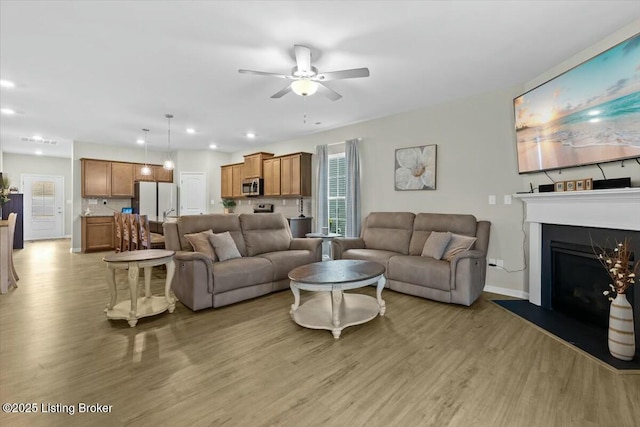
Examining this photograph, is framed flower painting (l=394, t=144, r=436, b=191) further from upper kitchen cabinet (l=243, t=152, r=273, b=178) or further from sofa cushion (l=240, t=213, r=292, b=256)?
upper kitchen cabinet (l=243, t=152, r=273, b=178)

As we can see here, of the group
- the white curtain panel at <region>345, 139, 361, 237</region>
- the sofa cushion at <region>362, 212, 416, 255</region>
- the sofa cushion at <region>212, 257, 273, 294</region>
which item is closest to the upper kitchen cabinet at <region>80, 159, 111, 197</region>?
the sofa cushion at <region>212, 257, 273, 294</region>

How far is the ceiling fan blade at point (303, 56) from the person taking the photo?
2807 mm

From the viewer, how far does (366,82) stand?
3801mm

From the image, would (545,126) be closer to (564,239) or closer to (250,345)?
(564,239)

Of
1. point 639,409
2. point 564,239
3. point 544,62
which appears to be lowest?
point 639,409

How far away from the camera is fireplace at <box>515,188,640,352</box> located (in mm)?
2508

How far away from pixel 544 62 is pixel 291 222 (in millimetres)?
4746

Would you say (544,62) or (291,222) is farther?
(291,222)

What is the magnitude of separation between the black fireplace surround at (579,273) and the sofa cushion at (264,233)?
11.3 feet

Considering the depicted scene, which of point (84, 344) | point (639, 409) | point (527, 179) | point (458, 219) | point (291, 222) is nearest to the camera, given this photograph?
point (639, 409)

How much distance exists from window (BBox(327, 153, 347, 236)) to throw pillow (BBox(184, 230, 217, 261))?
2938mm

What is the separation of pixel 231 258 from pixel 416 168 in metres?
3.26

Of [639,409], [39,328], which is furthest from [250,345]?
[639,409]

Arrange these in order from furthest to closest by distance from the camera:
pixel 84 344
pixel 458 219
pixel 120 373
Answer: pixel 458 219 < pixel 84 344 < pixel 120 373
